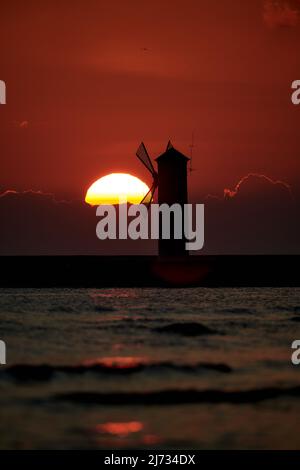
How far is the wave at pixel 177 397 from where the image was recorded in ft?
60.9

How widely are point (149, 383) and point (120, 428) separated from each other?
4544mm

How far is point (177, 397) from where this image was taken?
62.6 feet

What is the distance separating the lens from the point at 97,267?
7925 centimetres

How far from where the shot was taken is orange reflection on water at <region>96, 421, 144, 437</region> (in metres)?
15.9

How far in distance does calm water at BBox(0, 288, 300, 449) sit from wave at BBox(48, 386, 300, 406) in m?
0.02

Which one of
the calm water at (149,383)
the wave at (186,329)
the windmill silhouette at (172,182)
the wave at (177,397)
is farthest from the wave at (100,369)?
the windmill silhouette at (172,182)

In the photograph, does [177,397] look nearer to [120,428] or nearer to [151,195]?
[120,428]

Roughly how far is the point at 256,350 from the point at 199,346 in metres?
1.97

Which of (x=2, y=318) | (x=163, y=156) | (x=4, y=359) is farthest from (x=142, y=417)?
(x=163, y=156)

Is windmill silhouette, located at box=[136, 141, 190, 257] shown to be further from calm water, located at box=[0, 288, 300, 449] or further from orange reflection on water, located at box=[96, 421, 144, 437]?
orange reflection on water, located at box=[96, 421, 144, 437]

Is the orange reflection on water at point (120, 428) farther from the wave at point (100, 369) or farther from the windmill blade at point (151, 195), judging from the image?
the windmill blade at point (151, 195)

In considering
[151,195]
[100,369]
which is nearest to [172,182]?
[151,195]

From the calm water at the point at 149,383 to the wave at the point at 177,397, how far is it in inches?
0.8
